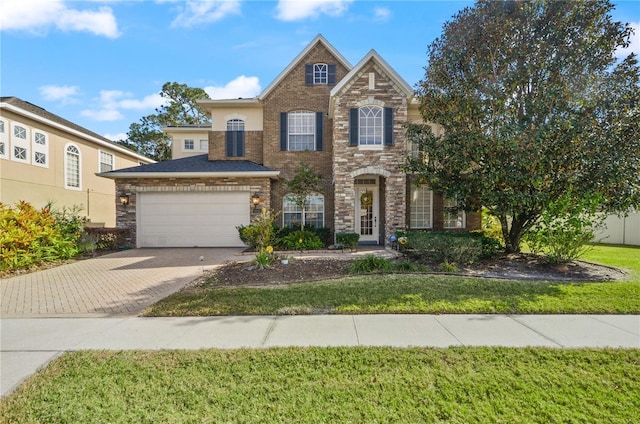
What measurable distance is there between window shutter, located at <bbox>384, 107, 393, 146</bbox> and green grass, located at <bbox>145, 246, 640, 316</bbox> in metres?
6.62

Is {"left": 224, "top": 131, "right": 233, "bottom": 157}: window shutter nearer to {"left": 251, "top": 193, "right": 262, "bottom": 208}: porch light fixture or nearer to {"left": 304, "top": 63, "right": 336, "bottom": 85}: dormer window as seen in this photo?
{"left": 251, "top": 193, "right": 262, "bottom": 208}: porch light fixture

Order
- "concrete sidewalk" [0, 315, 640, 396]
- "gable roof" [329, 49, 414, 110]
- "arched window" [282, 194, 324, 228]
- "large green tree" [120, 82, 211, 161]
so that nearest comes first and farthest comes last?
"concrete sidewalk" [0, 315, 640, 396], "gable roof" [329, 49, 414, 110], "arched window" [282, 194, 324, 228], "large green tree" [120, 82, 211, 161]

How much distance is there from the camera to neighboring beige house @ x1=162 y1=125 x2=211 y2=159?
19736 millimetres

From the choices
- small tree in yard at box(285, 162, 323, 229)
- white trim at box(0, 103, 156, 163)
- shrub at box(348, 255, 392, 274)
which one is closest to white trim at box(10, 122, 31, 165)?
white trim at box(0, 103, 156, 163)

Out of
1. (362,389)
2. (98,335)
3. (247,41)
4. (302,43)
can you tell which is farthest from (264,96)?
(362,389)

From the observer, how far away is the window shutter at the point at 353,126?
1216 centimetres

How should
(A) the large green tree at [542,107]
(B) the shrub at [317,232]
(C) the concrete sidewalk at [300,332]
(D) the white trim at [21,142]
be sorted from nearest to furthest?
1. (C) the concrete sidewalk at [300,332]
2. (A) the large green tree at [542,107]
3. (B) the shrub at [317,232]
4. (D) the white trim at [21,142]

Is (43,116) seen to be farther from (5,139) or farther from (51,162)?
(5,139)

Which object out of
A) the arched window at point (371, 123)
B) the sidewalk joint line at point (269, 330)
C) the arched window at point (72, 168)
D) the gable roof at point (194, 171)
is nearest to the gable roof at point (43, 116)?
the arched window at point (72, 168)

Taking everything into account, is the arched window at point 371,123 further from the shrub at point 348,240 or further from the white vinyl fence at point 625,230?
the white vinyl fence at point 625,230

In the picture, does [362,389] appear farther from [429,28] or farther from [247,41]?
[429,28]

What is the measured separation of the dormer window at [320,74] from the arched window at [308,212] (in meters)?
5.36

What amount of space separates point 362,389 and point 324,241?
10006 mm

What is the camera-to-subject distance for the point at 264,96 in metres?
14.2
